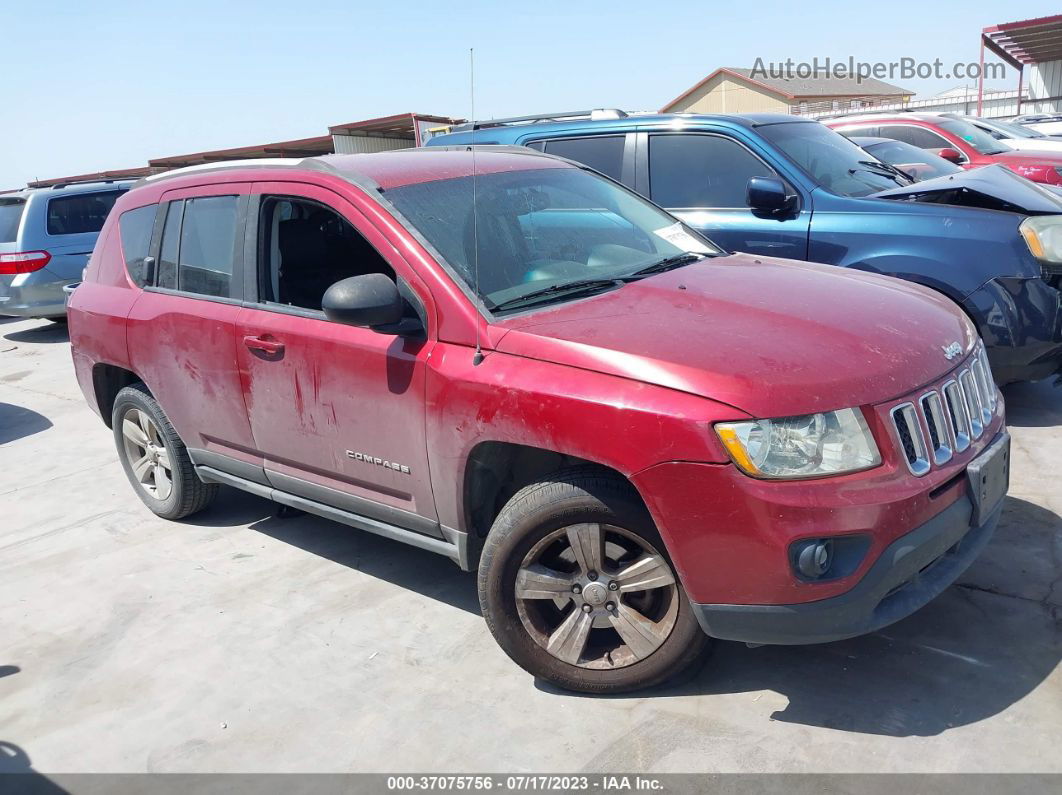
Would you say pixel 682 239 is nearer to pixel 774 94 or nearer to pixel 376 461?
pixel 376 461

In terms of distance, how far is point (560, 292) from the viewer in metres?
3.50

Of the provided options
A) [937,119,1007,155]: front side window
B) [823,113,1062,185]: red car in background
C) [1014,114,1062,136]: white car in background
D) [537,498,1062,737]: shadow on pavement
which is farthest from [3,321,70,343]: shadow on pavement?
[1014,114,1062,136]: white car in background

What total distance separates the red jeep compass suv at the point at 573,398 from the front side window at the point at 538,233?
14 millimetres

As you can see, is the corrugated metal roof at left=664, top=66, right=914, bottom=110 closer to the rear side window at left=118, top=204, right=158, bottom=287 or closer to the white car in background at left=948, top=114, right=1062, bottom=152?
the white car in background at left=948, top=114, right=1062, bottom=152

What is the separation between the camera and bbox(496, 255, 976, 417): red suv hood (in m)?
2.74

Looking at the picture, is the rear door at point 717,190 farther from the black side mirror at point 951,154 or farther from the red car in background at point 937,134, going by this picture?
the red car in background at point 937,134

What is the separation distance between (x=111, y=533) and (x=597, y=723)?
3267 mm

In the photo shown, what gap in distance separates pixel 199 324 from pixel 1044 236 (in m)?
4.45

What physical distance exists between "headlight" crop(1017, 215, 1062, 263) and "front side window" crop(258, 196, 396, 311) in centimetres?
366

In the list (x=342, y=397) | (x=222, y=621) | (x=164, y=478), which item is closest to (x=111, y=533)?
(x=164, y=478)

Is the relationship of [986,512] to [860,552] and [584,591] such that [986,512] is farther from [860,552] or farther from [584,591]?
[584,591]

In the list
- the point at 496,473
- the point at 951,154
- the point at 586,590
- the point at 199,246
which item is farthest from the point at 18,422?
the point at 951,154

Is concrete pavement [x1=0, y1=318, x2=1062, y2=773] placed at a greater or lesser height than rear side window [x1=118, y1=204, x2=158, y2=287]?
lesser

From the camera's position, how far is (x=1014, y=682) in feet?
10.0
